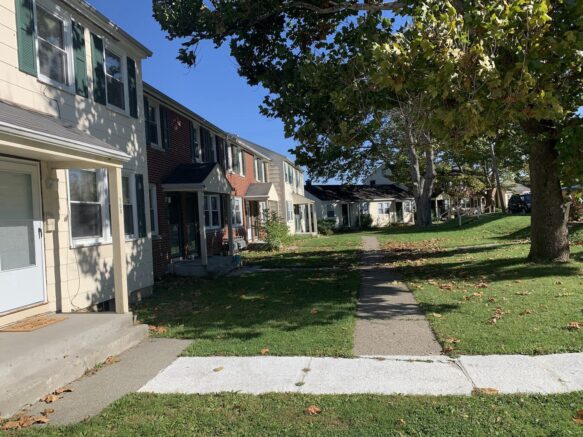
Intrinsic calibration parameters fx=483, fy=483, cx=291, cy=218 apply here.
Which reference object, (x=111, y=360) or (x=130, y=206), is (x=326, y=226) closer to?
(x=130, y=206)

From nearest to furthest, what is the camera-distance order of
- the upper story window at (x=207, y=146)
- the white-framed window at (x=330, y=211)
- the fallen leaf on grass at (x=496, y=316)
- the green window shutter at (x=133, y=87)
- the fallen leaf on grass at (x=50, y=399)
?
the fallen leaf on grass at (x=50, y=399) → the fallen leaf on grass at (x=496, y=316) → the green window shutter at (x=133, y=87) → the upper story window at (x=207, y=146) → the white-framed window at (x=330, y=211)

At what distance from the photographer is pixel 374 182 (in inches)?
2152

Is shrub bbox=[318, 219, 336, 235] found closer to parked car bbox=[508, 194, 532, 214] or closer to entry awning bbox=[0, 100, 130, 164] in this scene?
parked car bbox=[508, 194, 532, 214]

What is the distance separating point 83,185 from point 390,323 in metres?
5.94

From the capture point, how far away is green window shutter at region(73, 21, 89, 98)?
8.62m

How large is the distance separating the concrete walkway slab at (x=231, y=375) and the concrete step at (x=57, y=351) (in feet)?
3.10

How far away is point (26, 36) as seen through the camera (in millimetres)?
7344

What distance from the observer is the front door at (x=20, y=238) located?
667 centimetres

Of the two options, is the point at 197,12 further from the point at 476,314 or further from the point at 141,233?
the point at 476,314

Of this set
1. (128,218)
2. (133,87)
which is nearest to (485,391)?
(128,218)

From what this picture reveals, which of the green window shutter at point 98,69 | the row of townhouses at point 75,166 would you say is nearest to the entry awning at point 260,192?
the row of townhouses at point 75,166

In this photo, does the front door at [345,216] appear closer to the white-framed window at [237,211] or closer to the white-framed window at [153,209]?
the white-framed window at [237,211]

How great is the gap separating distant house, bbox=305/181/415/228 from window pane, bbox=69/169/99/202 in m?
33.9

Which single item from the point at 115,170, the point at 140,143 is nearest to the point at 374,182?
the point at 140,143
